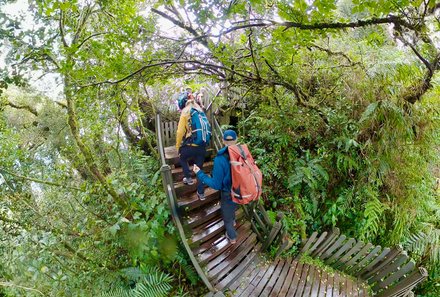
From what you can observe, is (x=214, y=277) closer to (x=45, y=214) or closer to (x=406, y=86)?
(x=45, y=214)

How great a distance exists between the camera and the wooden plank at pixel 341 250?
195 inches

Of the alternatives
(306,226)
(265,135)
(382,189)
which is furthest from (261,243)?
(382,189)

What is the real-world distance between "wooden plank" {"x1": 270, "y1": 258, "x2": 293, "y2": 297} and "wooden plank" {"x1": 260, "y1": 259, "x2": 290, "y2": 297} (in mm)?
37

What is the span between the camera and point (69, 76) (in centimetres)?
363

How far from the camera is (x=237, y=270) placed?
4645 millimetres

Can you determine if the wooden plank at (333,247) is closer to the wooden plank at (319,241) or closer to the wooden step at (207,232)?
the wooden plank at (319,241)

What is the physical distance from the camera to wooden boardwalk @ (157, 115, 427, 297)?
4332mm

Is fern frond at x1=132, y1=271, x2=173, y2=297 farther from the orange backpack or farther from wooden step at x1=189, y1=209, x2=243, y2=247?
the orange backpack

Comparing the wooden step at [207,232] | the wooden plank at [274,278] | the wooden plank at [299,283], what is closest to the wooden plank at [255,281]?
the wooden plank at [274,278]

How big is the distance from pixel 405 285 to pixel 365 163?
8.75 ft

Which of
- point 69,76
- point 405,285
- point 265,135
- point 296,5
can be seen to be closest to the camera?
point 296,5

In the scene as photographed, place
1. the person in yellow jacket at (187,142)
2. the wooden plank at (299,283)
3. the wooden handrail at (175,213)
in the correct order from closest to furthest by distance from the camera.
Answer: the wooden handrail at (175,213) < the wooden plank at (299,283) < the person in yellow jacket at (187,142)

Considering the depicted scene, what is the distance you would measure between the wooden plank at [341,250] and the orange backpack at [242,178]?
2.24 metres

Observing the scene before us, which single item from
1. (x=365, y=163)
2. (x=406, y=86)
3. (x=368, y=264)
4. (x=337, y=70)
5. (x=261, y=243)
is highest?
(x=337, y=70)
